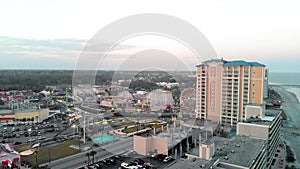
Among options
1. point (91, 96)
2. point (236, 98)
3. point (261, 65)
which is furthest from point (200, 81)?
point (91, 96)

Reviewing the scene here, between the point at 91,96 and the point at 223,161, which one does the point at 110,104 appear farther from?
the point at 223,161

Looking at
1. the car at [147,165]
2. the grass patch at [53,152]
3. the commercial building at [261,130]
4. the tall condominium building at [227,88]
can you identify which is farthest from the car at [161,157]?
the tall condominium building at [227,88]

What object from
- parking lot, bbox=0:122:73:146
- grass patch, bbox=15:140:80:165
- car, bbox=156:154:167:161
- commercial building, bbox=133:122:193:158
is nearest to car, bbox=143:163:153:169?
car, bbox=156:154:167:161

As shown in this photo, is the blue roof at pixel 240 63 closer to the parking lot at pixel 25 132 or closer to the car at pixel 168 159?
the car at pixel 168 159

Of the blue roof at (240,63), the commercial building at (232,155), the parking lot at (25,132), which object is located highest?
the blue roof at (240,63)

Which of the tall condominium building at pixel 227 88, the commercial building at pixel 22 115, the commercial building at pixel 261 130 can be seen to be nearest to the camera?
the commercial building at pixel 261 130

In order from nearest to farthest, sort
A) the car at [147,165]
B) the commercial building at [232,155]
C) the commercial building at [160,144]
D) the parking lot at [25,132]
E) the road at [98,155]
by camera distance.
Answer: the commercial building at [232,155] < the car at [147,165] < the road at [98,155] < the commercial building at [160,144] < the parking lot at [25,132]
